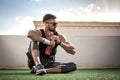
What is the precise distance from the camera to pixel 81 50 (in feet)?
21.2

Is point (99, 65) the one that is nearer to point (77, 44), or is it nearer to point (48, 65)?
point (77, 44)

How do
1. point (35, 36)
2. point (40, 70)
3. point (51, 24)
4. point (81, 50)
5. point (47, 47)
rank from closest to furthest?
point (40, 70) < point (35, 36) < point (51, 24) < point (47, 47) < point (81, 50)

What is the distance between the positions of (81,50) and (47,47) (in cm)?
287

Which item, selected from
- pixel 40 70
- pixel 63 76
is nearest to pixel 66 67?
pixel 63 76

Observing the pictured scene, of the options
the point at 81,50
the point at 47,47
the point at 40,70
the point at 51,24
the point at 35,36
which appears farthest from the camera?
the point at 81,50

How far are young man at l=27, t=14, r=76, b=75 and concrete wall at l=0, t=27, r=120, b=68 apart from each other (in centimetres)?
255

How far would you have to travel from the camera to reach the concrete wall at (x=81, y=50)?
6.28 metres

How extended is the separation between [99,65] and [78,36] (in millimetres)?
853

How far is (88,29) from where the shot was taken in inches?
262

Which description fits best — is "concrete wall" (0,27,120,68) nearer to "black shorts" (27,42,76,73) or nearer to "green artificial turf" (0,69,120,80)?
"green artificial turf" (0,69,120,80)

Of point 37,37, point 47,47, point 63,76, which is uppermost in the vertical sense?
point 37,37

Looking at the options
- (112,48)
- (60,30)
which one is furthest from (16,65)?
(112,48)

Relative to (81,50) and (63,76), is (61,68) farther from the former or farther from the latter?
(81,50)

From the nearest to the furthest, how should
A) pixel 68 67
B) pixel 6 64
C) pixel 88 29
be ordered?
1. pixel 68 67
2. pixel 6 64
3. pixel 88 29
